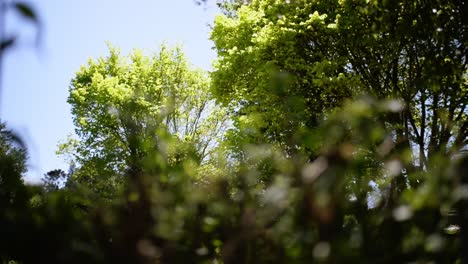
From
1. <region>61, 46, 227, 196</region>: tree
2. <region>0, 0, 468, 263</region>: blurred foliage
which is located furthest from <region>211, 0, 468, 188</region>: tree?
<region>0, 0, 468, 263</region>: blurred foliage

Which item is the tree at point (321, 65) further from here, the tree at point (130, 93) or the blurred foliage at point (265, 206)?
the blurred foliage at point (265, 206)

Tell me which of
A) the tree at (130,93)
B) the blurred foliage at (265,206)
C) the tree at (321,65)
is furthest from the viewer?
the tree at (130,93)

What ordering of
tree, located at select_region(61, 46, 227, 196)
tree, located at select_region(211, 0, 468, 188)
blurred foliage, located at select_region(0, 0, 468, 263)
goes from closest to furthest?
blurred foliage, located at select_region(0, 0, 468, 263) < tree, located at select_region(211, 0, 468, 188) < tree, located at select_region(61, 46, 227, 196)

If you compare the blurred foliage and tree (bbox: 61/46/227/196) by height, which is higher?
tree (bbox: 61/46/227/196)

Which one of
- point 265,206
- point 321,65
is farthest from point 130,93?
point 265,206

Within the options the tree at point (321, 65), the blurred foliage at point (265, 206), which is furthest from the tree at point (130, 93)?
the blurred foliage at point (265, 206)

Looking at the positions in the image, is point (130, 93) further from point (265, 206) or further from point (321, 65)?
point (265, 206)

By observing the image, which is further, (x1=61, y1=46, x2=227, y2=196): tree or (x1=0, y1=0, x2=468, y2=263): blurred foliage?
(x1=61, y1=46, x2=227, y2=196): tree

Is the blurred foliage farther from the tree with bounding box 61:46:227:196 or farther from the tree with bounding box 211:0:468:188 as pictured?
the tree with bounding box 61:46:227:196

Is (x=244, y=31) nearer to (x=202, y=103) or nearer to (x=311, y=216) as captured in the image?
(x=202, y=103)

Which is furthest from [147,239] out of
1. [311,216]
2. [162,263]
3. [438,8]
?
[438,8]

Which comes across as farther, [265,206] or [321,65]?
[321,65]

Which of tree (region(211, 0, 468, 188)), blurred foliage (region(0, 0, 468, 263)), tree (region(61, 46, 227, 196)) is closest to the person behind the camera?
blurred foliage (region(0, 0, 468, 263))

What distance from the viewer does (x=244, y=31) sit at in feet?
69.5
